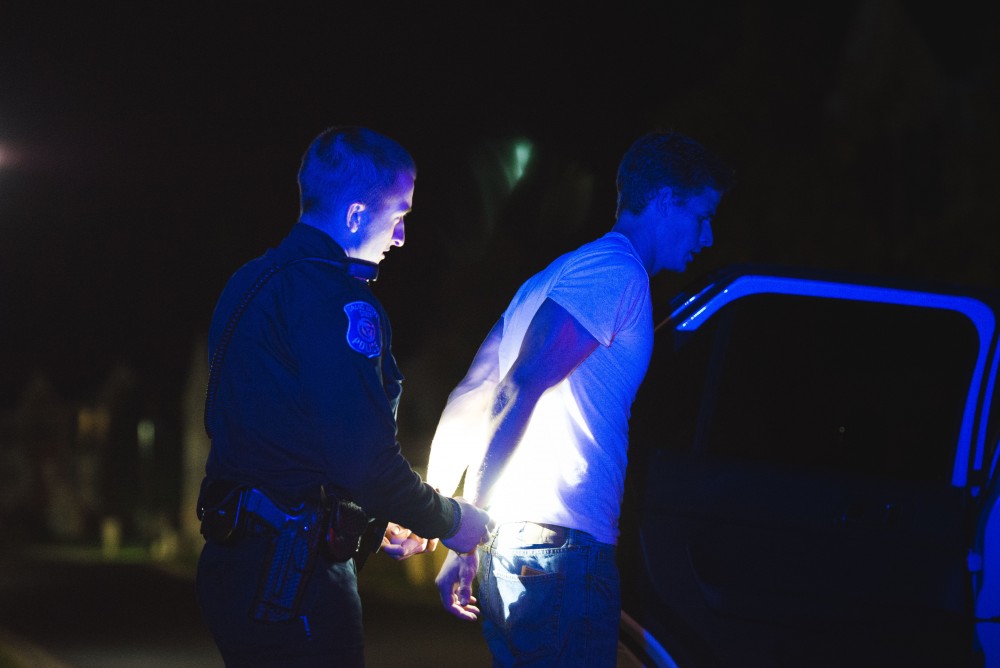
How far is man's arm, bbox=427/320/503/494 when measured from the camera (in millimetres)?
2945

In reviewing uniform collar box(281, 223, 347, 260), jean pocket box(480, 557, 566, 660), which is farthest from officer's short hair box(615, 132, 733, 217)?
jean pocket box(480, 557, 566, 660)

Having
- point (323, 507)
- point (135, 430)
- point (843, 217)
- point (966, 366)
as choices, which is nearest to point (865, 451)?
point (966, 366)

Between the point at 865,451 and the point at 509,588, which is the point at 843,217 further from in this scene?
the point at 509,588

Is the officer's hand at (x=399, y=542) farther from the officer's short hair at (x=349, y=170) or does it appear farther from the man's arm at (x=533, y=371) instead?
the officer's short hair at (x=349, y=170)

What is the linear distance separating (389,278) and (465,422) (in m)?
17.1

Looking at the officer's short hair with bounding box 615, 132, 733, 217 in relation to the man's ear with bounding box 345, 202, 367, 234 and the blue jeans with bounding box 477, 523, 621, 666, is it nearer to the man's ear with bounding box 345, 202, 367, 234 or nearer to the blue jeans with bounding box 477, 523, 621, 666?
the man's ear with bounding box 345, 202, 367, 234

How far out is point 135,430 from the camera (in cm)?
3697

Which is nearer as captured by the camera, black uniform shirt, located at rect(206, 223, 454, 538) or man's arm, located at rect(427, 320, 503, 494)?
black uniform shirt, located at rect(206, 223, 454, 538)

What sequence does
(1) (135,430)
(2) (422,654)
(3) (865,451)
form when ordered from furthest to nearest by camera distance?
(1) (135,430), (2) (422,654), (3) (865,451)

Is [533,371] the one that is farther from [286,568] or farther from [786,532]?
[786,532]

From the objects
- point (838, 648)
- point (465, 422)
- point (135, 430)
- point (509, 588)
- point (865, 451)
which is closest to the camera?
point (509, 588)

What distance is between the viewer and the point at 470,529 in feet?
8.63

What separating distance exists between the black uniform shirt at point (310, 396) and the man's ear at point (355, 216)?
11 centimetres

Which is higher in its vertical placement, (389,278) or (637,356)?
(637,356)
